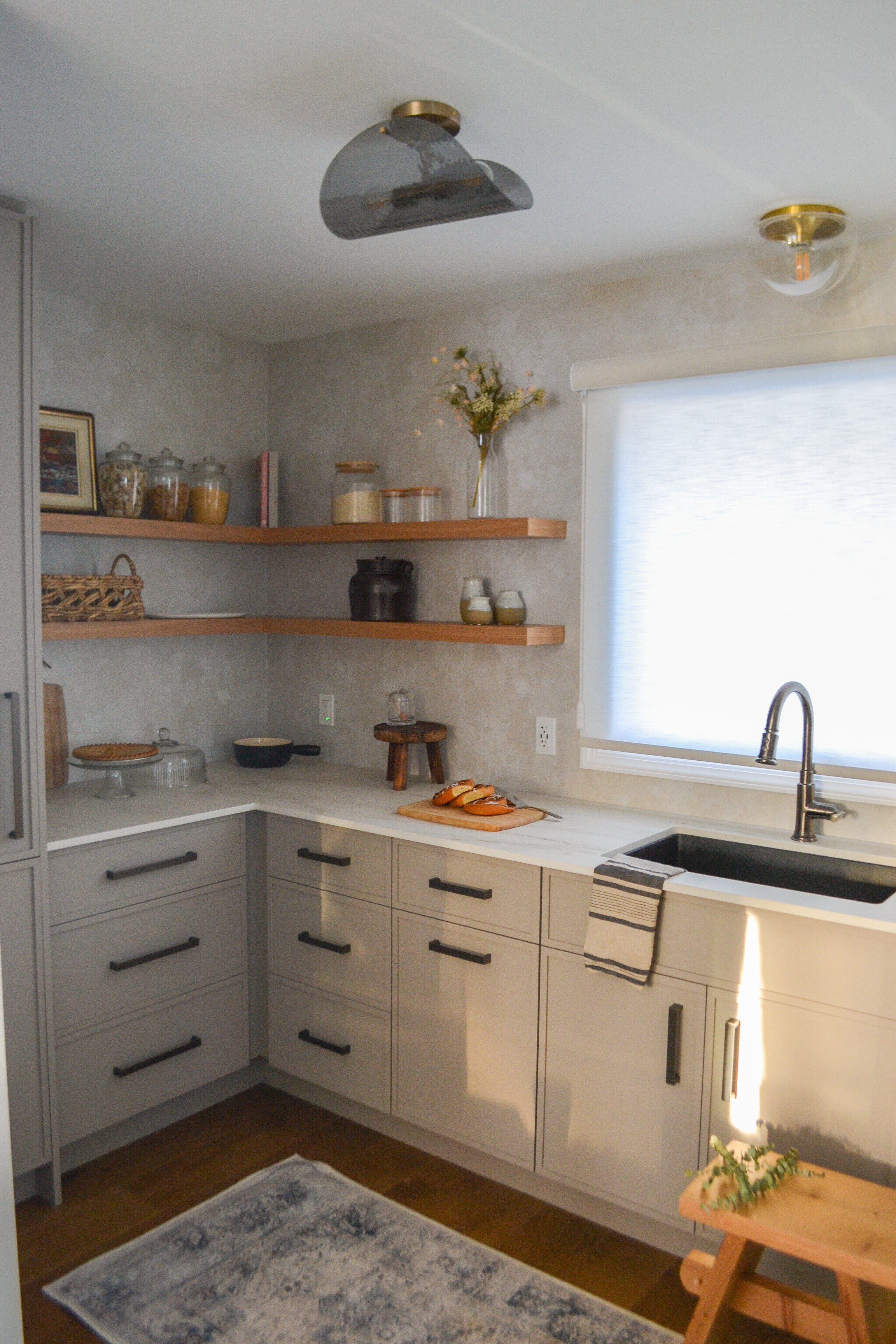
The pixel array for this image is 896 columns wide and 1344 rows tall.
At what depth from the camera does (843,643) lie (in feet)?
8.31

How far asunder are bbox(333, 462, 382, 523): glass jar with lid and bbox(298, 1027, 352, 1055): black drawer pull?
1.59 m

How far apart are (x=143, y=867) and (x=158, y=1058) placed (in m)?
0.54

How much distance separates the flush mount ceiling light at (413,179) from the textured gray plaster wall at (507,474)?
952 millimetres

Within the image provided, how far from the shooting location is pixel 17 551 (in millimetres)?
2369

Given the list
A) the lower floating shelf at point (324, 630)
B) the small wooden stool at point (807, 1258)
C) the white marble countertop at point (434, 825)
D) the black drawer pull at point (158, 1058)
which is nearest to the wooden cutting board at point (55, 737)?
the white marble countertop at point (434, 825)

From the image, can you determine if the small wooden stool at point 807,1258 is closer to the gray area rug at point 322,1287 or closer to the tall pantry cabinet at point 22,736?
the gray area rug at point 322,1287

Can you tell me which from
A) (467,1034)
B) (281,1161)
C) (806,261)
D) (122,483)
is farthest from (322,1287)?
(806,261)

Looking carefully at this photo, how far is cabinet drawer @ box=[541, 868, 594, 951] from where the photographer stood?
241 cm

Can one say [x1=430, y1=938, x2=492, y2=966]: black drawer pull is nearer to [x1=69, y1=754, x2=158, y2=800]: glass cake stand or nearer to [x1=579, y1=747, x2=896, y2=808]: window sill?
[x1=579, y1=747, x2=896, y2=808]: window sill

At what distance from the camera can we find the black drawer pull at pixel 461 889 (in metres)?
2.57

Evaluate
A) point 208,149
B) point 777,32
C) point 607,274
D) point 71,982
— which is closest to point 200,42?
point 208,149

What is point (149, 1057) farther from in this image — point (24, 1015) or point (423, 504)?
point (423, 504)

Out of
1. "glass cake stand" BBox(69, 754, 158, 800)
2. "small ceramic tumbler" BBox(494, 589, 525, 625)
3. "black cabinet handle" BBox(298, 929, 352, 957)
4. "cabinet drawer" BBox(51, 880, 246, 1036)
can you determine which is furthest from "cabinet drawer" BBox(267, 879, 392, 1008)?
"small ceramic tumbler" BBox(494, 589, 525, 625)

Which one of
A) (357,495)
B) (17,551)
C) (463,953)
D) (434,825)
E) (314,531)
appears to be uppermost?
(357,495)
